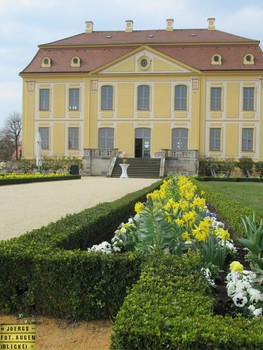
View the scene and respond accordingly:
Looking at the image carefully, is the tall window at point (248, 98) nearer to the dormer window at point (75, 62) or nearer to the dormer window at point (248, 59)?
the dormer window at point (248, 59)

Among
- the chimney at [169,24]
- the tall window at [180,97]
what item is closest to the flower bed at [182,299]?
the tall window at [180,97]

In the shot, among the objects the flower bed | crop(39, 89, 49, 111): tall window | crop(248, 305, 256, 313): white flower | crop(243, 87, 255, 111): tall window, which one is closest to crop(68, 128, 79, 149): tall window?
crop(39, 89, 49, 111): tall window

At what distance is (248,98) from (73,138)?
1331 centimetres

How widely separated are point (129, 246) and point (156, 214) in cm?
73

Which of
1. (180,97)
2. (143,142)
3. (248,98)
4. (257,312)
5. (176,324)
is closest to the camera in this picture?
(176,324)

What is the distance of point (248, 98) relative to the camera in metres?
31.3

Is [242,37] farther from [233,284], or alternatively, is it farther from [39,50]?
[233,284]

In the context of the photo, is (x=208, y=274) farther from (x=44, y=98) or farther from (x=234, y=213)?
(x=44, y=98)

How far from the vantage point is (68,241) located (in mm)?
4578

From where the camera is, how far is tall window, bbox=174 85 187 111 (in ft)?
103

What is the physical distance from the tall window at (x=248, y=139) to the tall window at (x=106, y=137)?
9.71 metres

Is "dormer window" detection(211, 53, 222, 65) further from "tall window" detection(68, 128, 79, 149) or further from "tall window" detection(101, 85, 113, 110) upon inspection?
"tall window" detection(68, 128, 79, 149)

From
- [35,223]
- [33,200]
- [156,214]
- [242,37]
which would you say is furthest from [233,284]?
[242,37]

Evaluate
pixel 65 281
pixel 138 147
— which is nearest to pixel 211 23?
pixel 138 147
